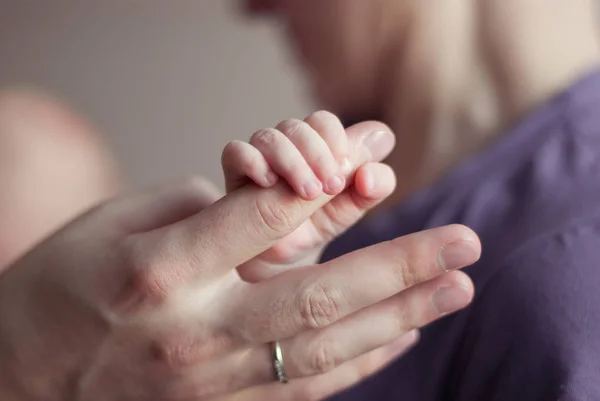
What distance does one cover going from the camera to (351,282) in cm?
33

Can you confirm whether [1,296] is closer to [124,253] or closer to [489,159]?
[124,253]

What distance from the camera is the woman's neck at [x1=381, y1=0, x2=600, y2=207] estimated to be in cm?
52

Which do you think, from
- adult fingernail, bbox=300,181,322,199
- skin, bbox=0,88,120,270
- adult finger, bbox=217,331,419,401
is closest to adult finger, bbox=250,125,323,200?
adult fingernail, bbox=300,181,322,199

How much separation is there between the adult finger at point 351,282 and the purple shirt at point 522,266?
6cm

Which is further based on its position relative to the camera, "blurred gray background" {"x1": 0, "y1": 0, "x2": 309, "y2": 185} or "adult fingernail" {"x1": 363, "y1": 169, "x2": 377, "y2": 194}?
"blurred gray background" {"x1": 0, "y1": 0, "x2": 309, "y2": 185}

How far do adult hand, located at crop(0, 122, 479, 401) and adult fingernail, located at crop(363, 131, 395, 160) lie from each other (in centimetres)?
4

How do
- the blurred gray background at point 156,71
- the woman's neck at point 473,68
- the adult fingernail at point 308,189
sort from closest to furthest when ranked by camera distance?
1. the adult fingernail at point 308,189
2. the woman's neck at point 473,68
3. the blurred gray background at point 156,71

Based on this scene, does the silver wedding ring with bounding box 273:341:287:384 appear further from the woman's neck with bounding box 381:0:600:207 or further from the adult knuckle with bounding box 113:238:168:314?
the woman's neck with bounding box 381:0:600:207

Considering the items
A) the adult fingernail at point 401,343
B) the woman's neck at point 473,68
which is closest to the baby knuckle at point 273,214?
Answer: the adult fingernail at point 401,343

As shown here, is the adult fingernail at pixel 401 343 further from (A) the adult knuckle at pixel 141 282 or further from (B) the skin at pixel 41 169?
(B) the skin at pixel 41 169

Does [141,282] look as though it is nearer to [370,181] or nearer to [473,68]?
[370,181]

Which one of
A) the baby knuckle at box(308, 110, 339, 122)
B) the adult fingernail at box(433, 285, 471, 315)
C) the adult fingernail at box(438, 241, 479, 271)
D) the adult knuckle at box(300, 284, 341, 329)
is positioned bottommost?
the adult fingernail at box(433, 285, 471, 315)

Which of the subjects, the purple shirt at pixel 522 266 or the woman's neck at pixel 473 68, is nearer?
the purple shirt at pixel 522 266

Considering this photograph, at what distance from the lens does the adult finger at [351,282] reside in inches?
12.7
